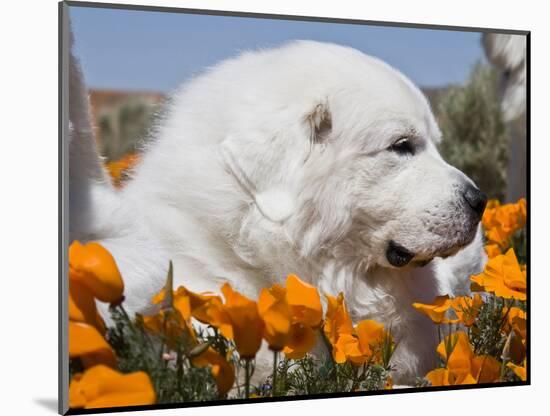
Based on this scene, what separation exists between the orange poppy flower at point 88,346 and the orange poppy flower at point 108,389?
3 cm

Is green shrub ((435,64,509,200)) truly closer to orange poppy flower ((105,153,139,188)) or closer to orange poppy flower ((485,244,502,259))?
orange poppy flower ((485,244,502,259))

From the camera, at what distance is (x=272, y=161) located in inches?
149

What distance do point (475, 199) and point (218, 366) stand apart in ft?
3.80

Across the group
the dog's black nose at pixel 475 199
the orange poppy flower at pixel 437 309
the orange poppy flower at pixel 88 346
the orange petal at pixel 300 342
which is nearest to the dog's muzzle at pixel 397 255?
the orange poppy flower at pixel 437 309

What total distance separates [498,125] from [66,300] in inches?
83.3

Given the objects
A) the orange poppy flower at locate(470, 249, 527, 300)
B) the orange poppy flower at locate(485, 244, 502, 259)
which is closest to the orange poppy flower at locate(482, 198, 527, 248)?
the orange poppy flower at locate(485, 244, 502, 259)

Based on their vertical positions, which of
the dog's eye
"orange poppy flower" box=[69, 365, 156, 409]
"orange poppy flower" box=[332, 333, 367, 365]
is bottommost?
"orange poppy flower" box=[69, 365, 156, 409]

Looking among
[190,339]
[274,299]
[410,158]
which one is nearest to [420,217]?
[410,158]

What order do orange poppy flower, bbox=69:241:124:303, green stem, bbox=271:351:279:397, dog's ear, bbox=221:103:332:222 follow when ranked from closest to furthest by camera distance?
orange poppy flower, bbox=69:241:124:303 → green stem, bbox=271:351:279:397 → dog's ear, bbox=221:103:332:222

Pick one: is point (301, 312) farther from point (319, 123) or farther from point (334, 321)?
point (319, 123)

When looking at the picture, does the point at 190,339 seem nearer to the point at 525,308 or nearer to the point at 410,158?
the point at 410,158

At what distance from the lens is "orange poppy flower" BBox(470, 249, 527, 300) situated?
432 centimetres

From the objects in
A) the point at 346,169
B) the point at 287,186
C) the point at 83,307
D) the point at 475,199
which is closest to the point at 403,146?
the point at 346,169

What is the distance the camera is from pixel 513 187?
4.61 meters
